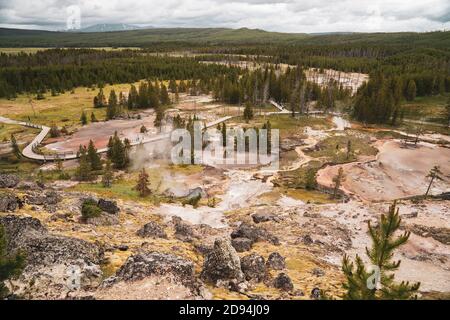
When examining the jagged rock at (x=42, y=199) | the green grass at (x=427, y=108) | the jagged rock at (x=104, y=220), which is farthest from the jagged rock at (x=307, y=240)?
the green grass at (x=427, y=108)

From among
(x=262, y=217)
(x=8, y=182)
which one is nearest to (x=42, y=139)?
(x=8, y=182)

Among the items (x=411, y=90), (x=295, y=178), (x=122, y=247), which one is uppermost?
(x=411, y=90)

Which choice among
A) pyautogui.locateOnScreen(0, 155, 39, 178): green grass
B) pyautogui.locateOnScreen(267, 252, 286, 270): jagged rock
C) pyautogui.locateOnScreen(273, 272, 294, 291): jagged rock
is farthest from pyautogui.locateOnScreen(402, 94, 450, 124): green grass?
pyautogui.locateOnScreen(0, 155, 39, 178): green grass

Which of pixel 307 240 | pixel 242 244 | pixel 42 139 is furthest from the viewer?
pixel 42 139

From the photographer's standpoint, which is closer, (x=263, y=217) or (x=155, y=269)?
(x=155, y=269)

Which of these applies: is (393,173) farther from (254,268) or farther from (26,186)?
(26,186)

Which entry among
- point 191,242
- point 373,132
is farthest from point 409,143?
point 191,242
